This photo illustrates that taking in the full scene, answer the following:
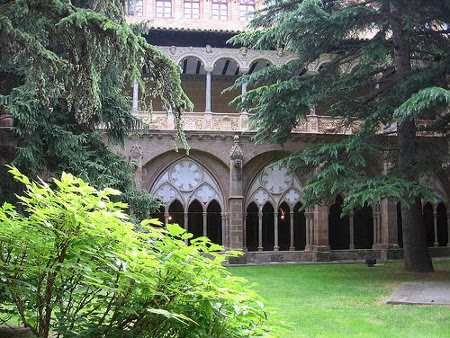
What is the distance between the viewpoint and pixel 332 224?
25.3 metres

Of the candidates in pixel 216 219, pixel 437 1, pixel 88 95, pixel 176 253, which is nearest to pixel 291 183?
pixel 216 219

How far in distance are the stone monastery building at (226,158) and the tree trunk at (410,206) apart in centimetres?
509

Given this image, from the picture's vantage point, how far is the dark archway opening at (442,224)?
78.0 ft

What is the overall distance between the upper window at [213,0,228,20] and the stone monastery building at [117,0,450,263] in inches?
1.7

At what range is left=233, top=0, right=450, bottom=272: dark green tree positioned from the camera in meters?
13.6

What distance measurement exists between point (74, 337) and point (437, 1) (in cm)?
1413

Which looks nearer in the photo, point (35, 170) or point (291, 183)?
point (35, 170)

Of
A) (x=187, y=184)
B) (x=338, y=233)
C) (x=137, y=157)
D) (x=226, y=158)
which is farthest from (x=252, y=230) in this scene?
(x=137, y=157)

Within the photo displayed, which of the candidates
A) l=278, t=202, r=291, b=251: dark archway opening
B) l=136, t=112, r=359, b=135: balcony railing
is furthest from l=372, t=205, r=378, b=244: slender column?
l=278, t=202, r=291, b=251: dark archway opening

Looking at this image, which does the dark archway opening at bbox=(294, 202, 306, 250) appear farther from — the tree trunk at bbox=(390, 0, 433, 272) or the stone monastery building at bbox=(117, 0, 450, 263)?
the tree trunk at bbox=(390, 0, 433, 272)

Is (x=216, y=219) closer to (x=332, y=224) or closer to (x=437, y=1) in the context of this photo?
(x=332, y=224)

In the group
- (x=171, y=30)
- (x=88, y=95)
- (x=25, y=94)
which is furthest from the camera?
(x=171, y=30)

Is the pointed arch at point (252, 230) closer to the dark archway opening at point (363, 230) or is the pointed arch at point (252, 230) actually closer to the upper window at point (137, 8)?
the dark archway opening at point (363, 230)

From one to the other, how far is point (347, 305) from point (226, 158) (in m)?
11.5
